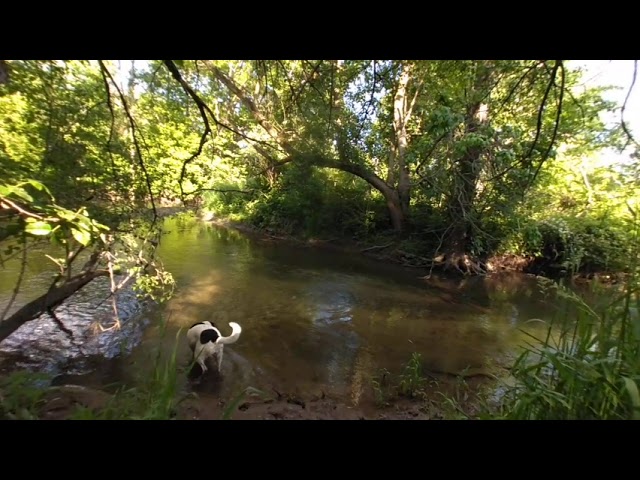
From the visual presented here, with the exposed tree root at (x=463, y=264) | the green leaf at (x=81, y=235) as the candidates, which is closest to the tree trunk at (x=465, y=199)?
the exposed tree root at (x=463, y=264)

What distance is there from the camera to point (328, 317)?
7668 mm

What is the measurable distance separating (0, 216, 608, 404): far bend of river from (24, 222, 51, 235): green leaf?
1.28m

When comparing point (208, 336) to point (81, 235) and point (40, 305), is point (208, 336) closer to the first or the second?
point (40, 305)

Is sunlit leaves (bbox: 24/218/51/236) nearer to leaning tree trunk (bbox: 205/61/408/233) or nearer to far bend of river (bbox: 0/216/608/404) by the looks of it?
far bend of river (bbox: 0/216/608/404)

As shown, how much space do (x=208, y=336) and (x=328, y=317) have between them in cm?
340

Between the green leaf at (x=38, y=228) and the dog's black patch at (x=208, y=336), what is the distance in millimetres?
3645

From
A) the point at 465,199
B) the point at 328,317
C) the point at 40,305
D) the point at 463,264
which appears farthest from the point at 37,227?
the point at 463,264

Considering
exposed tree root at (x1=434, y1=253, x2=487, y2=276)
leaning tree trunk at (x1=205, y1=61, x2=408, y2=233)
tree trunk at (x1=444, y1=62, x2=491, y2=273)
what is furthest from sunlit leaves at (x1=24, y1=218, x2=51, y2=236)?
exposed tree root at (x1=434, y1=253, x2=487, y2=276)

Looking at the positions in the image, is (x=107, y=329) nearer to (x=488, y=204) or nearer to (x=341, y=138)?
(x=341, y=138)

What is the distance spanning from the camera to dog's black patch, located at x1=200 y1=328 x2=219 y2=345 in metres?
4.79

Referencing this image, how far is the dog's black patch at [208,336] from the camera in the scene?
4.79 m

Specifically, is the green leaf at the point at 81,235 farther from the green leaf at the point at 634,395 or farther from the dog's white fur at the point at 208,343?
the dog's white fur at the point at 208,343

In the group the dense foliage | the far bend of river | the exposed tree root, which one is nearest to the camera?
the dense foliage
